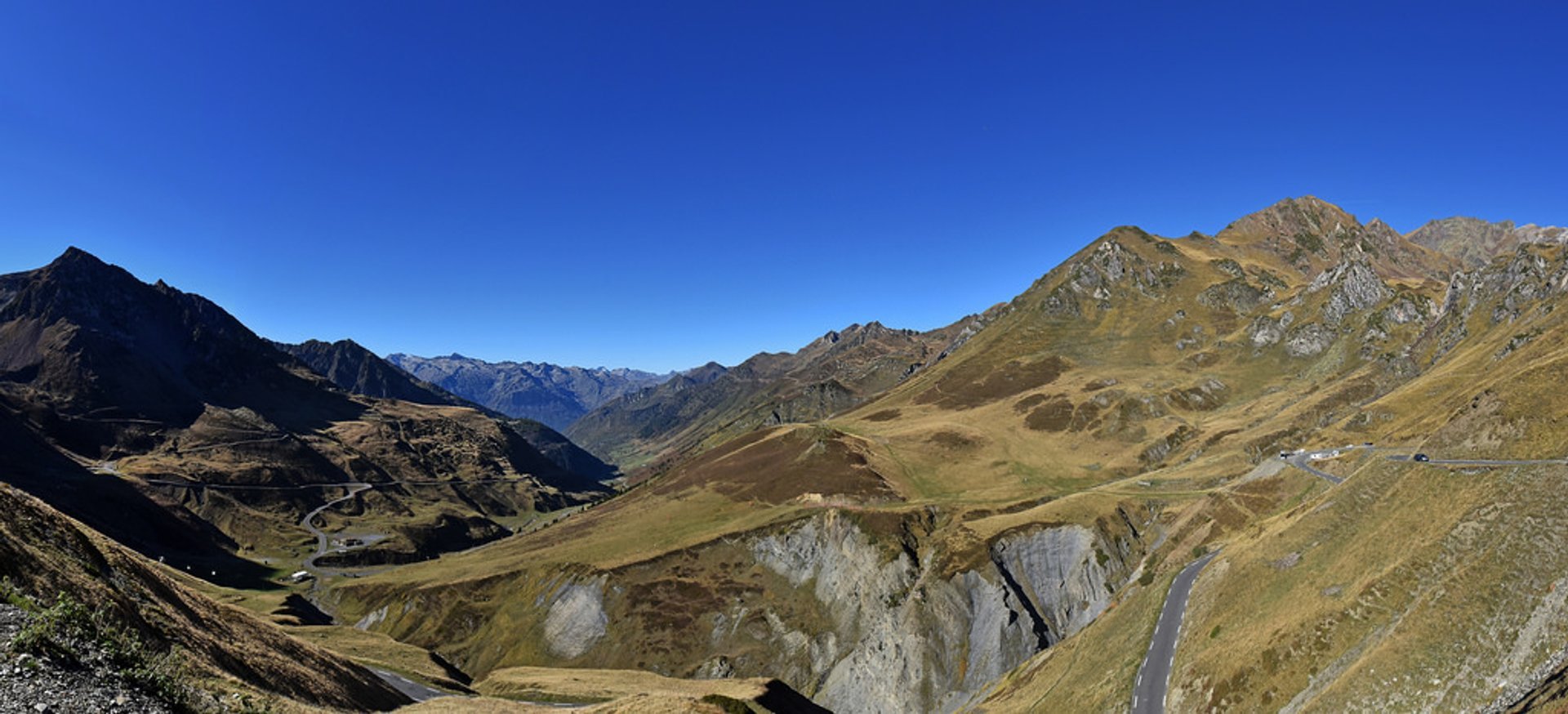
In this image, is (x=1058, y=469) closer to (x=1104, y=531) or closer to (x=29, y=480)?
(x=1104, y=531)

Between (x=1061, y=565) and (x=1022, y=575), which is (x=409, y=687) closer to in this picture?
(x=1022, y=575)

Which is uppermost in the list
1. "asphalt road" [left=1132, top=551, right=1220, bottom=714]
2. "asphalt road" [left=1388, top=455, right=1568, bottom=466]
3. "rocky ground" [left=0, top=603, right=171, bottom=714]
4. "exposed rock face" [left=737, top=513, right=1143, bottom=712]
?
"rocky ground" [left=0, top=603, right=171, bottom=714]

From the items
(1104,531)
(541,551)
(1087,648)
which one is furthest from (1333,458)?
(541,551)

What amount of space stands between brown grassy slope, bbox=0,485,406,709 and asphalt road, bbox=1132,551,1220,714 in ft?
207

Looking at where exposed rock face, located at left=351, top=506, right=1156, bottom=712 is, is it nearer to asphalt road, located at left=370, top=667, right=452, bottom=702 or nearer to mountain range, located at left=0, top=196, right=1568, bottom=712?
mountain range, located at left=0, top=196, right=1568, bottom=712

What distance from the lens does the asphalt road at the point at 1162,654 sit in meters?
57.9

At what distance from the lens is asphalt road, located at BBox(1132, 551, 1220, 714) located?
5794 centimetres

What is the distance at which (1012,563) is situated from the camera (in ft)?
420

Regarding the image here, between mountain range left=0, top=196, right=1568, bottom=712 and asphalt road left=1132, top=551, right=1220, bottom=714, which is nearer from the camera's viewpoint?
mountain range left=0, top=196, right=1568, bottom=712

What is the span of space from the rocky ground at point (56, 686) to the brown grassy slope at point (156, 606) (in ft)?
24.7

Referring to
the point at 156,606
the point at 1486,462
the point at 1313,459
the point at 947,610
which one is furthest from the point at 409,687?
the point at 1313,459

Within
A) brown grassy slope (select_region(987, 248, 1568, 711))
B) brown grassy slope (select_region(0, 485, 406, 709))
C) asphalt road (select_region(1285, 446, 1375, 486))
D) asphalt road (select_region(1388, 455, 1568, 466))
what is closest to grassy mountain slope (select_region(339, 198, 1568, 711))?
brown grassy slope (select_region(987, 248, 1568, 711))

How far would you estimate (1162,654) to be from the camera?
64.8 metres

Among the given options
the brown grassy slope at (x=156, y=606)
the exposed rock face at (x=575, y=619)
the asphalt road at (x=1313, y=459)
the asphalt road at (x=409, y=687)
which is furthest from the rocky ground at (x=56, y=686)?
the asphalt road at (x=1313, y=459)
